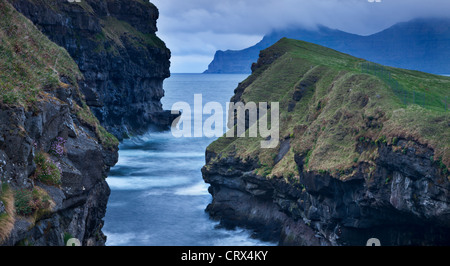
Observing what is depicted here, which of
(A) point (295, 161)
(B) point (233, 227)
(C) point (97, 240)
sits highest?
(A) point (295, 161)

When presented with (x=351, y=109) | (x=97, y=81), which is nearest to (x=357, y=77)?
(x=351, y=109)

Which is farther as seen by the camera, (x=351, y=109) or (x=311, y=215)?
(x=351, y=109)

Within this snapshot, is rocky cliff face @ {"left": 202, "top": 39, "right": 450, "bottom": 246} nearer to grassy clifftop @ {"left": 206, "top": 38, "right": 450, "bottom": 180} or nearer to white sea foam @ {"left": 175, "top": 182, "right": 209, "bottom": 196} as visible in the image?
grassy clifftop @ {"left": 206, "top": 38, "right": 450, "bottom": 180}

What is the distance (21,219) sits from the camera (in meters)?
22.0

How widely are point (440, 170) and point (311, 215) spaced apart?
1588 centimetres

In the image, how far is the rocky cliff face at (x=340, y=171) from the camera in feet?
142

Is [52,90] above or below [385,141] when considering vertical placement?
above

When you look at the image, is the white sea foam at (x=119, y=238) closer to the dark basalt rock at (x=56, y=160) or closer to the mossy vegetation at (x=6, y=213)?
the dark basalt rock at (x=56, y=160)

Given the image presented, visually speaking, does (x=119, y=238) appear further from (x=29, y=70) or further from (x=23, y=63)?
(x=23, y=63)

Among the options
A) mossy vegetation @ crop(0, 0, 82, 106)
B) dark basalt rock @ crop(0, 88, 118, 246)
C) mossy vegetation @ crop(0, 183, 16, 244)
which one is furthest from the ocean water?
mossy vegetation @ crop(0, 183, 16, 244)

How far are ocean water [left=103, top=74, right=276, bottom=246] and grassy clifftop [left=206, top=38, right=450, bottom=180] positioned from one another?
380 inches

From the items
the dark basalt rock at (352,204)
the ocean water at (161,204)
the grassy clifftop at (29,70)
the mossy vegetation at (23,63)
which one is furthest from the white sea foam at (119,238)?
the mossy vegetation at (23,63)

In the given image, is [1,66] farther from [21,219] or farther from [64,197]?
[21,219]

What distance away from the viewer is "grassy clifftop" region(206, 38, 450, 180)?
46.5m
